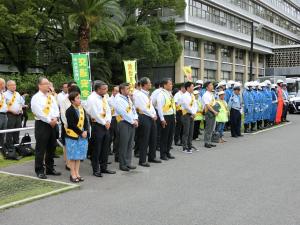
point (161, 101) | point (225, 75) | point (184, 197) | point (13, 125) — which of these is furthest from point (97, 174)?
point (225, 75)

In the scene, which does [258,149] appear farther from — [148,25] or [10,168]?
[148,25]

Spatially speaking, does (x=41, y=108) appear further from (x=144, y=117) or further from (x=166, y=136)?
(x=166, y=136)

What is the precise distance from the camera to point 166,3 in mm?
37125

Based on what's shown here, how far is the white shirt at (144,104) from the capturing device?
9.41m

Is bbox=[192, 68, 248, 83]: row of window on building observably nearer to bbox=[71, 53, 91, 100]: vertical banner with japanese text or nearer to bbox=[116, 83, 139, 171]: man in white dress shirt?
bbox=[71, 53, 91, 100]: vertical banner with japanese text

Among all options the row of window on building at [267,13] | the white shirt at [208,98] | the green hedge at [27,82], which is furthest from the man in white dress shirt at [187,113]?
the row of window on building at [267,13]

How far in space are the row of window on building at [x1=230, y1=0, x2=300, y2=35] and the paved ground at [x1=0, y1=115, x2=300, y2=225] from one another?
4777 centimetres

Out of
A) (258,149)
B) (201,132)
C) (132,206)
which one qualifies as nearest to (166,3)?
(201,132)

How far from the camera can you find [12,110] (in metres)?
10.2

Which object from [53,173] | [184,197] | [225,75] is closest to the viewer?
[184,197]

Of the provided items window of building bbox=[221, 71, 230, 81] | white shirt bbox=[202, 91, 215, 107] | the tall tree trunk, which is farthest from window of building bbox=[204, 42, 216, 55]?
white shirt bbox=[202, 91, 215, 107]

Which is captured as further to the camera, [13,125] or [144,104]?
[13,125]

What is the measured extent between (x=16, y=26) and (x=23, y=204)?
24305 mm

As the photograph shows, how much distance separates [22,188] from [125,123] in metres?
2.69
